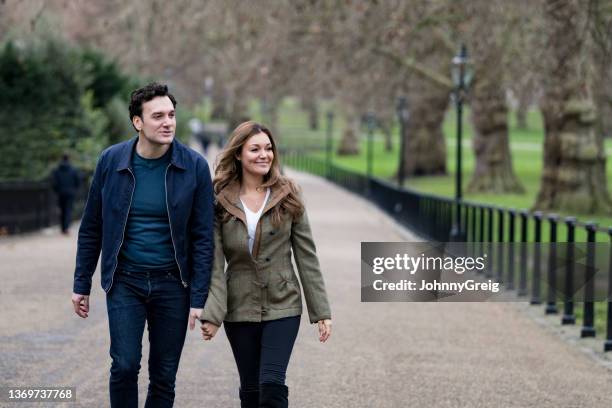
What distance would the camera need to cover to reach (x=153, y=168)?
18.1ft

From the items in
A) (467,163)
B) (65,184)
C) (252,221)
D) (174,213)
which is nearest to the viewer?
(174,213)

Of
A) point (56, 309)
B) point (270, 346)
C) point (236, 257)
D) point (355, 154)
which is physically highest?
point (236, 257)

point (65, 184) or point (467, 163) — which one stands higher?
point (65, 184)

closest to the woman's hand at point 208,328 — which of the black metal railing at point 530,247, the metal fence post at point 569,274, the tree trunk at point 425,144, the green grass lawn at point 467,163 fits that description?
the black metal railing at point 530,247

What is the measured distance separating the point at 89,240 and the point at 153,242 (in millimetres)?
392

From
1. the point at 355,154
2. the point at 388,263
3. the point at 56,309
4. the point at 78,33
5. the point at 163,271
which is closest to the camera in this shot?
the point at 163,271

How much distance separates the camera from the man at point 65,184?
2281 cm

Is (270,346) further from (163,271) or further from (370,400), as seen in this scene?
(370,400)

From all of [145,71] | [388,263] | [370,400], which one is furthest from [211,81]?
[370,400]

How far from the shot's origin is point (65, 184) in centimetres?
2295

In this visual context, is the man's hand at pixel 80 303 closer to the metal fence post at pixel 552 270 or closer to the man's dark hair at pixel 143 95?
the man's dark hair at pixel 143 95

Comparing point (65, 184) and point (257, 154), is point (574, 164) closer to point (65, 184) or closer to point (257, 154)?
point (65, 184)

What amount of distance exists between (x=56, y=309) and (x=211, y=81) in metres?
79.8

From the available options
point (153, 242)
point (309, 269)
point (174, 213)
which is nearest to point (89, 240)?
point (153, 242)
